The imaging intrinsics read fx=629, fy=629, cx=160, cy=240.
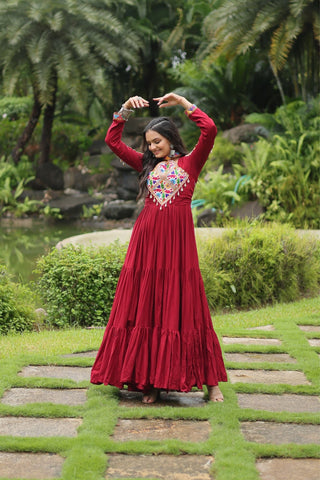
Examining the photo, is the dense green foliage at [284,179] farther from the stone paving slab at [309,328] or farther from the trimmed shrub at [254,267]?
the stone paving slab at [309,328]

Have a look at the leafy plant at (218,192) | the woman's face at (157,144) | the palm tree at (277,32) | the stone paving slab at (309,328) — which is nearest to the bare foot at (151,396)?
the woman's face at (157,144)

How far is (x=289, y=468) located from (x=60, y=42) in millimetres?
15131

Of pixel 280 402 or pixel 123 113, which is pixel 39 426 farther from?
pixel 123 113

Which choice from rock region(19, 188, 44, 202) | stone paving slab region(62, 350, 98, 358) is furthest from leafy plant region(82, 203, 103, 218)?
stone paving slab region(62, 350, 98, 358)

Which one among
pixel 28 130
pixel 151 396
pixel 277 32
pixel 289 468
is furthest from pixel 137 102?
pixel 28 130

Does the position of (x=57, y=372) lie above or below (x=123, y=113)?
below

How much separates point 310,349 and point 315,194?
624 cm

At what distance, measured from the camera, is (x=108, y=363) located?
146 inches

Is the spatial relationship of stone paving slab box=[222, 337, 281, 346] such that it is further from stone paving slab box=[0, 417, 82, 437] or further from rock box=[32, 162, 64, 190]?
rock box=[32, 162, 64, 190]

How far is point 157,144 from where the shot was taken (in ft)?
12.6

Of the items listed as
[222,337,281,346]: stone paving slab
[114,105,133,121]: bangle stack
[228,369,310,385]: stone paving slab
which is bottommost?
[222,337,281,346]: stone paving slab

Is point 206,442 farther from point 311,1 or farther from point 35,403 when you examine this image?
point 311,1

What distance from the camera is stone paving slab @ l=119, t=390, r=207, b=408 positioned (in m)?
3.66

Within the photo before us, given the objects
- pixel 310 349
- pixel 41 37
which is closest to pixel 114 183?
pixel 41 37
